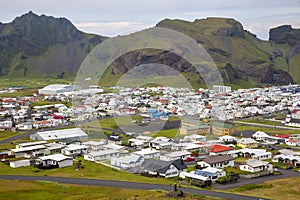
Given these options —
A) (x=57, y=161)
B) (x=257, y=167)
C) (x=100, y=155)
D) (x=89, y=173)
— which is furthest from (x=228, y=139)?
(x=57, y=161)

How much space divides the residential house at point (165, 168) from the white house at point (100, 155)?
4496 millimetres

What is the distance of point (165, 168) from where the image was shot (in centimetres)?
2675

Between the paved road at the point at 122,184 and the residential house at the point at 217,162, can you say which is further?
the residential house at the point at 217,162

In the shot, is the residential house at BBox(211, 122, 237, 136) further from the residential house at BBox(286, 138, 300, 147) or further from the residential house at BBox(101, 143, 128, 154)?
the residential house at BBox(101, 143, 128, 154)

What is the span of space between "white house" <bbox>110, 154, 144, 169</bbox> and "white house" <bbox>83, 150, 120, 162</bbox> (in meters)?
1.42

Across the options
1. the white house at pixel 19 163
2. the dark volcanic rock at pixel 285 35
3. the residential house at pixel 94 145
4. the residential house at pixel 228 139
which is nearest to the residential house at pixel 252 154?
the residential house at pixel 228 139

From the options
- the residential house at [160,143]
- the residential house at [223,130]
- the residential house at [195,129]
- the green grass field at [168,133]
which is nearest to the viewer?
the residential house at [160,143]

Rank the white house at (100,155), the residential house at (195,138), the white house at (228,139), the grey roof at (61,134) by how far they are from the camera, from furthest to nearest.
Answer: the grey roof at (61,134), the white house at (228,139), the residential house at (195,138), the white house at (100,155)

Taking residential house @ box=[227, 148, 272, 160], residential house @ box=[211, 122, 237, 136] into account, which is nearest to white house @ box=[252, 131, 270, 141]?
residential house @ box=[211, 122, 237, 136]

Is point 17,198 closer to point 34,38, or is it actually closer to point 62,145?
point 62,145

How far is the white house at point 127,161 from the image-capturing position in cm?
2889

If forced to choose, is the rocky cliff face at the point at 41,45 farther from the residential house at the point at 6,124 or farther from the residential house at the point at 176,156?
the residential house at the point at 176,156

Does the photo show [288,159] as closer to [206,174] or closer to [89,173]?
[206,174]

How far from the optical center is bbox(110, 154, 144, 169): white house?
28891 mm
